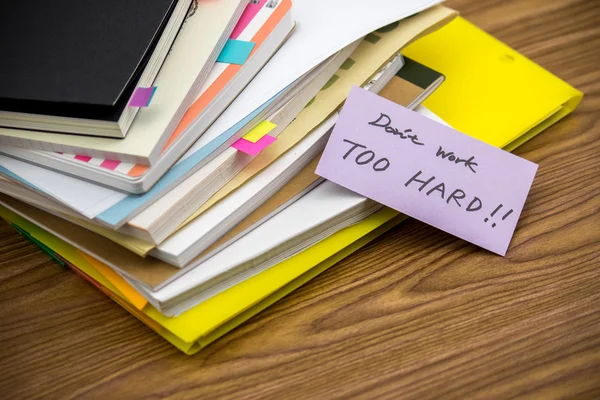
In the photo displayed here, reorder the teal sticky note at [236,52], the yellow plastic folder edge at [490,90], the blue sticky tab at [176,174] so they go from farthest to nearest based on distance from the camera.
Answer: the yellow plastic folder edge at [490,90] < the teal sticky note at [236,52] < the blue sticky tab at [176,174]

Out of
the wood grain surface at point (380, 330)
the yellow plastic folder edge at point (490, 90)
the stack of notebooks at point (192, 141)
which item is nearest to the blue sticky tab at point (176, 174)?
the stack of notebooks at point (192, 141)

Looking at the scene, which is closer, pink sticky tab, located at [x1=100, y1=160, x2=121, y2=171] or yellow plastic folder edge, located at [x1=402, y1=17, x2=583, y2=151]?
pink sticky tab, located at [x1=100, y1=160, x2=121, y2=171]

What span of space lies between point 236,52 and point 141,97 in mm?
127

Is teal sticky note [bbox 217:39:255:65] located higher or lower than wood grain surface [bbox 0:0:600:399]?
higher

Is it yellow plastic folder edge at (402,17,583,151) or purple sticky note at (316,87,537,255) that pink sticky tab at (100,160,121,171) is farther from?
yellow plastic folder edge at (402,17,583,151)

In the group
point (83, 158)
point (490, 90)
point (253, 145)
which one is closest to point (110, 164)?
point (83, 158)

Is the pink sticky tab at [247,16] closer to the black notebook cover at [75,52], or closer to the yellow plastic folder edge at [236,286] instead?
the black notebook cover at [75,52]

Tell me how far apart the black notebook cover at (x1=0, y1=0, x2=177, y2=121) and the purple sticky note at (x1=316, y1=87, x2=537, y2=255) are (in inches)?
8.0

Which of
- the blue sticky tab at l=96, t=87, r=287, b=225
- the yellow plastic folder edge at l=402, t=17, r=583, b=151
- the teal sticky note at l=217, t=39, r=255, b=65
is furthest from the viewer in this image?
the yellow plastic folder edge at l=402, t=17, r=583, b=151

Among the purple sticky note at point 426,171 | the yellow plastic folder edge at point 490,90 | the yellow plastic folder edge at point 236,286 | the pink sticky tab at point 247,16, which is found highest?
the yellow plastic folder edge at point 490,90

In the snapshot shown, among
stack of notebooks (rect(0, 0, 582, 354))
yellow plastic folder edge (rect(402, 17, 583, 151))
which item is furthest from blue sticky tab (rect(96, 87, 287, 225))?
yellow plastic folder edge (rect(402, 17, 583, 151))

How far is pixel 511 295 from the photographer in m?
0.63

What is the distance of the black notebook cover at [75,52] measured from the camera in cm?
58

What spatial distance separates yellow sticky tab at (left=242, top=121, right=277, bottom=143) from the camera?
24.8 inches
